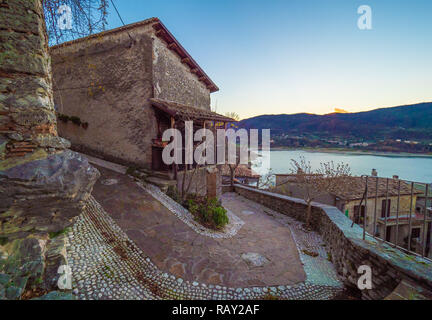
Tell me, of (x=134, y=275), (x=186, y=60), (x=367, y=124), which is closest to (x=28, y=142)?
(x=134, y=275)

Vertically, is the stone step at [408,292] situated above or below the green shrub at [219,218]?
above

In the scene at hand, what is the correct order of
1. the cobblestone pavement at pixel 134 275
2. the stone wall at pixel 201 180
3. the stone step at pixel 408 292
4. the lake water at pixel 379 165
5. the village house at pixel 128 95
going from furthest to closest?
the lake water at pixel 379 165 < the stone wall at pixel 201 180 < the village house at pixel 128 95 < the cobblestone pavement at pixel 134 275 < the stone step at pixel 408 292

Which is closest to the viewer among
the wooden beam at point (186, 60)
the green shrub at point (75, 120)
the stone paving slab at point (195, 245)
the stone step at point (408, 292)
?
the stone step at point (408, 292)

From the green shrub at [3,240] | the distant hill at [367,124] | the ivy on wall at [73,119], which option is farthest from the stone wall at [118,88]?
the distant hill at [367,124]

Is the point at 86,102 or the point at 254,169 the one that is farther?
the point at 254,169

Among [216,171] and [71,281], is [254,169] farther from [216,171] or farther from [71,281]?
[71,281]

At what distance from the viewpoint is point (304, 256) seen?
5.12 m

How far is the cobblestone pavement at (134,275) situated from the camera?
10.0 ft

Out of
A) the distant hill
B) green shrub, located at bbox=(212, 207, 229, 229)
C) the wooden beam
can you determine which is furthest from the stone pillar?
the distant hill

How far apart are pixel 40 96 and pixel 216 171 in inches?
352

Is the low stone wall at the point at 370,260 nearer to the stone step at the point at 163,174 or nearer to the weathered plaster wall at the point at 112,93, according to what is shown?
the stone step at the point at 163,174

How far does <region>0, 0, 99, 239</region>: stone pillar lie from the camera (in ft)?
7.66

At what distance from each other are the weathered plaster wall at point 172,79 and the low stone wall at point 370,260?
8.34 meters

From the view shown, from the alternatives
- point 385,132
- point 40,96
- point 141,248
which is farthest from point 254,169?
point 385,132
